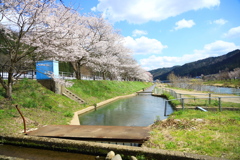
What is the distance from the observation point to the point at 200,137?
4.61 meters

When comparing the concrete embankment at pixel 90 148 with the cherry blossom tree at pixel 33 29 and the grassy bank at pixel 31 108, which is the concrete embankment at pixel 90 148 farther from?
the cherry blossom tree at pixel 33 29

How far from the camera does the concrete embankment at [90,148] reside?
3.47 meters

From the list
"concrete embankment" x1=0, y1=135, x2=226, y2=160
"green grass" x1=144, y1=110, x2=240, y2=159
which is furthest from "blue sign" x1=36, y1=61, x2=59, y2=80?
"green grass" x1=144, y1=110, x2=240, y2=159

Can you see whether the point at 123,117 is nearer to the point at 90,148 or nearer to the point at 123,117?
the point at 123,117

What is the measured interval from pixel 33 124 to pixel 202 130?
6.58 meters

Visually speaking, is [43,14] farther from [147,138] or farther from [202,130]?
[202,130]

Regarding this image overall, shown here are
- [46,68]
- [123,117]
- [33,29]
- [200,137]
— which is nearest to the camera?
[200,137]

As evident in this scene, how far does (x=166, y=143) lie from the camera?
4.27 m

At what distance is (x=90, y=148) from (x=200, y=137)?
10.5 feet

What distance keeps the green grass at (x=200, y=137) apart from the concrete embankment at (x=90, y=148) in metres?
0.48

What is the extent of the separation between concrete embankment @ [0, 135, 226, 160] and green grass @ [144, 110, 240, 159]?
0.48 meters

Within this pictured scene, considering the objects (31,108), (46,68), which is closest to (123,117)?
(31,108)

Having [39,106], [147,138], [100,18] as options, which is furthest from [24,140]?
[100,18]

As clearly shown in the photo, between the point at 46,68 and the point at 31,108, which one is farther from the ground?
the point at 46,68
